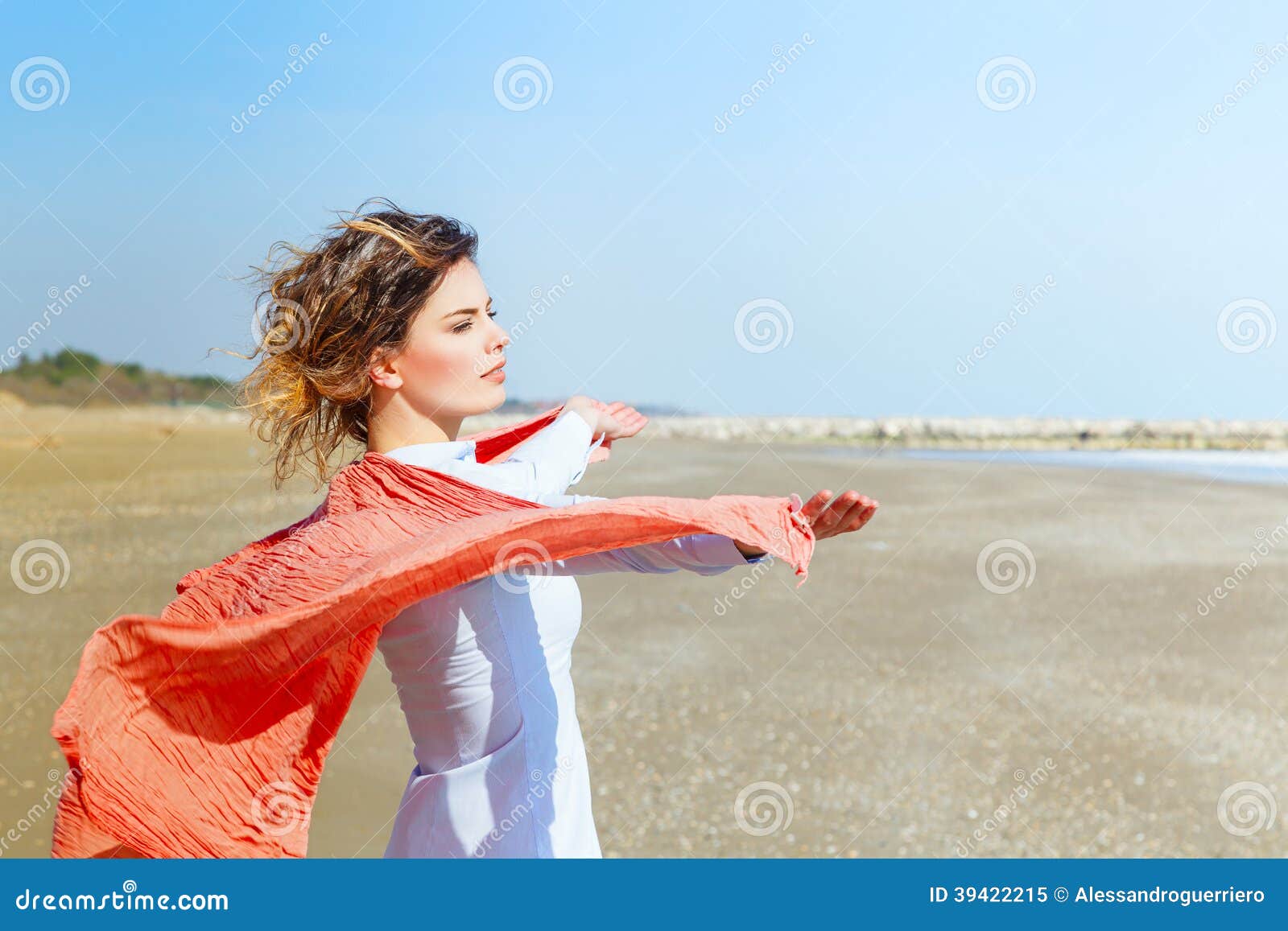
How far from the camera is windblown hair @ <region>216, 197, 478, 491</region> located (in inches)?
89.6

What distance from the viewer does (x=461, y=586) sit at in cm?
216

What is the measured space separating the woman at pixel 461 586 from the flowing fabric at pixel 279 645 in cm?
7

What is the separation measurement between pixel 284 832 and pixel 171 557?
410 inches

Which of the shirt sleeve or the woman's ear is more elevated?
the woman's ear

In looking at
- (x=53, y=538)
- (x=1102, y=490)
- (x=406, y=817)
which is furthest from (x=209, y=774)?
(x=1102, y=490)

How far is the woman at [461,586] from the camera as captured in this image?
2.17m

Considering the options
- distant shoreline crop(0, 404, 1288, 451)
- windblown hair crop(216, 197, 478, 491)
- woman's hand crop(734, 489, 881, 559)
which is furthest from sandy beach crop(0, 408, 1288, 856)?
distant shoreline crop(0, 404, 1288, 451)

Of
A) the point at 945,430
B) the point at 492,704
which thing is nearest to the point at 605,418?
the point at 492,704

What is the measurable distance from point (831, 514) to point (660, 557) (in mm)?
343

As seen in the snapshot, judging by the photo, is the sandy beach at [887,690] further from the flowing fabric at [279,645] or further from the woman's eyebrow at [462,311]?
Answer: the woman's eyebrow at [462,311]

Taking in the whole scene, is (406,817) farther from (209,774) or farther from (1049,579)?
(1049,579)

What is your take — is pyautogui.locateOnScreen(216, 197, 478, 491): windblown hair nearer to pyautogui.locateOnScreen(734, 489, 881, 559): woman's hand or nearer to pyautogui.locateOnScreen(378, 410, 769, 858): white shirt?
pyautogui.locateOnScreen(378, 410, 769, 858): white shirt

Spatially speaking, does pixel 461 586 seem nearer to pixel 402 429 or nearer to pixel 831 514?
pixel 402 429
